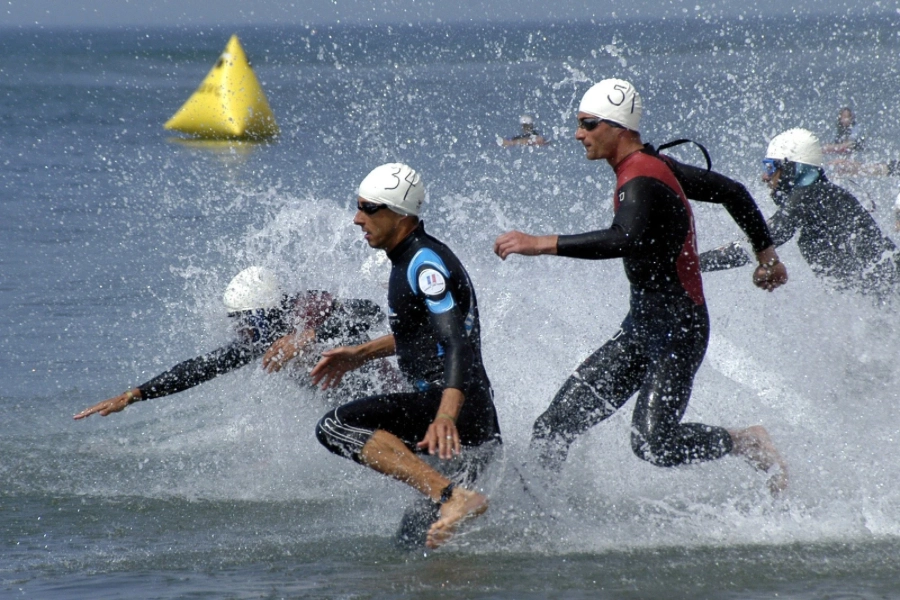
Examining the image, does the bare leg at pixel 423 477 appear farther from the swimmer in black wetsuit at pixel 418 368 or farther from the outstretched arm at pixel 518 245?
the outstretched arm at pixel 518 245

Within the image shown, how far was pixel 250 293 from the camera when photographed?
7.00 meters

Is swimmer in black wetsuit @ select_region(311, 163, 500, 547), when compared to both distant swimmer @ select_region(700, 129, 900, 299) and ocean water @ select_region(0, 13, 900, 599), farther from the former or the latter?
distant swimmer @ select_region(700, 129, 900, 299)

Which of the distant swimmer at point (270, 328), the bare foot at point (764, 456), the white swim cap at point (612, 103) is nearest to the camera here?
the white swim cap at point (612, 103)

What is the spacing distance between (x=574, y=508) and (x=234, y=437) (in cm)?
310

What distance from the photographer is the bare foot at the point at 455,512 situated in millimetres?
5160

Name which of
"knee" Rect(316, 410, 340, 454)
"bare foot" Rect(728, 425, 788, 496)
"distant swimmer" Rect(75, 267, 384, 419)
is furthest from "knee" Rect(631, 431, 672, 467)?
"distant swimmer" Rect(75, 267, 384, 419)

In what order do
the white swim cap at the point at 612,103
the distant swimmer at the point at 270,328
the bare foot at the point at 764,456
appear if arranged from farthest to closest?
1. the distant swimmer at the point at 270,328
2. the bare foot at the point at 764,456
3. the white swim cap at the point at 612,103

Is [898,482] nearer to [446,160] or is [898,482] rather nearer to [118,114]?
[446,160]

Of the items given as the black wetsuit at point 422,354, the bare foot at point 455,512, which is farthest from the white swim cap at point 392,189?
the bare foot at point 455,512

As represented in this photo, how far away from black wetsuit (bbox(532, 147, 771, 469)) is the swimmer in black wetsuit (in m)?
0.64

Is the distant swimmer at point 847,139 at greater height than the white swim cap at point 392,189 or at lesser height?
greater

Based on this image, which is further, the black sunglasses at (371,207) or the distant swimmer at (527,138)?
the distant swimmer at (527,138)

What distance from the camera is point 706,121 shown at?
32.3 meters

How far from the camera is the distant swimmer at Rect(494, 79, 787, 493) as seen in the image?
227 inches
